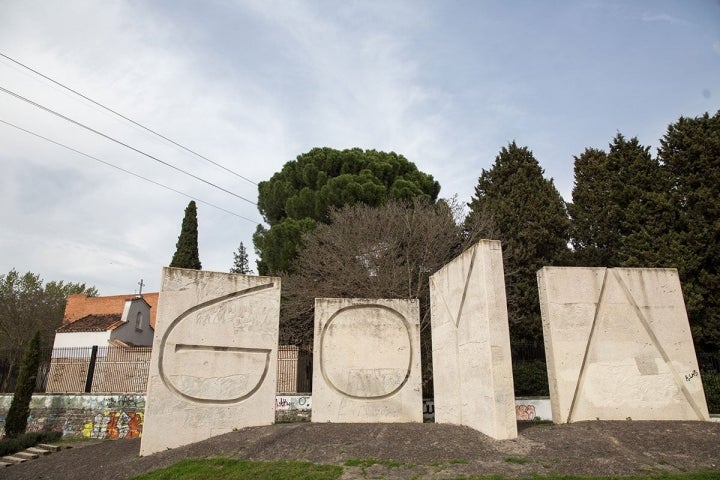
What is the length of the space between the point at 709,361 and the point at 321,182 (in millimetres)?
17347

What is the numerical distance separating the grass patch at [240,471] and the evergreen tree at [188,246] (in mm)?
18750

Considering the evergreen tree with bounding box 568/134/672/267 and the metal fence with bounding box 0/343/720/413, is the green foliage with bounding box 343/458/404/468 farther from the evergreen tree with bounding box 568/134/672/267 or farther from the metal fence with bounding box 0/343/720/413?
the evergreen tree with bounding box 568/134/672/267

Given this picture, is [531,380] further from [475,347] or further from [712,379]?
[475,347]

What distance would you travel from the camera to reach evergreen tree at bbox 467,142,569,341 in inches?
786

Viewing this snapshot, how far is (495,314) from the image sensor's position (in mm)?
9750

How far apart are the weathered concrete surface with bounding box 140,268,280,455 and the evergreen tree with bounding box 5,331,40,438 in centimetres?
903

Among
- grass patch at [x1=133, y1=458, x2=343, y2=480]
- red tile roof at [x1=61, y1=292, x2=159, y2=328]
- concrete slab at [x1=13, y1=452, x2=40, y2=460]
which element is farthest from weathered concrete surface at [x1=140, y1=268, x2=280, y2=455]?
red tile roof at [x1=61, y1=292, x2=159, y2=328]

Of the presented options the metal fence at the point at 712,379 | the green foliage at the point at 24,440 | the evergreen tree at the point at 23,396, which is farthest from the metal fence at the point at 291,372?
the metal fence at the point at 712,379

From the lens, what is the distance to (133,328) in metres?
29.5

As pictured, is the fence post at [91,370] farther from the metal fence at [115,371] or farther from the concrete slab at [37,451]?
the concrete slab at [37,451]

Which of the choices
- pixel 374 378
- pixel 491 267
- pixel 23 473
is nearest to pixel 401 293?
pixel 374 378

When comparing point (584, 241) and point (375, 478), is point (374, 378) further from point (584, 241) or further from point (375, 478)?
point (584, 241)

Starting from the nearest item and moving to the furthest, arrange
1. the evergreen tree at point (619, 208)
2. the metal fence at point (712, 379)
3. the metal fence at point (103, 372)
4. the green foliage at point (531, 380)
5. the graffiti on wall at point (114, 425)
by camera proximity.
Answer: the metal fence at point (712, 379)
the graffiti on wall at point (114, 425)
the green foliage at point (531, 380)
the metal fence at point (103, 372)
the evergreen tree at point (619, 208)

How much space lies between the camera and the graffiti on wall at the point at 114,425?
645 inches
